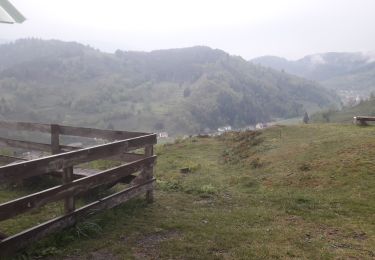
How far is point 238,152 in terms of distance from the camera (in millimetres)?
24719

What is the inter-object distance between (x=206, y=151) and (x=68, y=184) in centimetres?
1941

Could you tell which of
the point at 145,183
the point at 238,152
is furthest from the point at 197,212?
the point at 238,152

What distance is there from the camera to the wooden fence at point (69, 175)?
6.92m

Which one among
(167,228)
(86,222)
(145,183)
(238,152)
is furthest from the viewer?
(238,152)

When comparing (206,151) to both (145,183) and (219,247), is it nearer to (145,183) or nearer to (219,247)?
(145,183)

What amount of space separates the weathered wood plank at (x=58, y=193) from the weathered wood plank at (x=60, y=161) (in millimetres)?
394

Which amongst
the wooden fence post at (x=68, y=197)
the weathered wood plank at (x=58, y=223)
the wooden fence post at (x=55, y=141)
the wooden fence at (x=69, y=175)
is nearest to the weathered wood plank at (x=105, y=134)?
the wooden fence at (x=69, y=175)

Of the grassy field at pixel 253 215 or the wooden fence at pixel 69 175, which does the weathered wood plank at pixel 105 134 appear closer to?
the wooden fence at pixel 69 175

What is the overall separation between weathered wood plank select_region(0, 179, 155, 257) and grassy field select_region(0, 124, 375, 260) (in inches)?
9.7

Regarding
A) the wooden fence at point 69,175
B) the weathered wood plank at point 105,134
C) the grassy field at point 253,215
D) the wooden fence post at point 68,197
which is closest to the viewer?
the wooden fence at point 69,175

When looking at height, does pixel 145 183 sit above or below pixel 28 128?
below

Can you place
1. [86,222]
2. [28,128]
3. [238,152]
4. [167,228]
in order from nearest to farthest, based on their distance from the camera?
[86,222] < [167,228] < [28,128] < [238,152]

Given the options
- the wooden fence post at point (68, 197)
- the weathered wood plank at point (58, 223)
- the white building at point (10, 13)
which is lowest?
the weathered wood plank at point (58, 223)

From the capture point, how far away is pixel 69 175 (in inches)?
315
